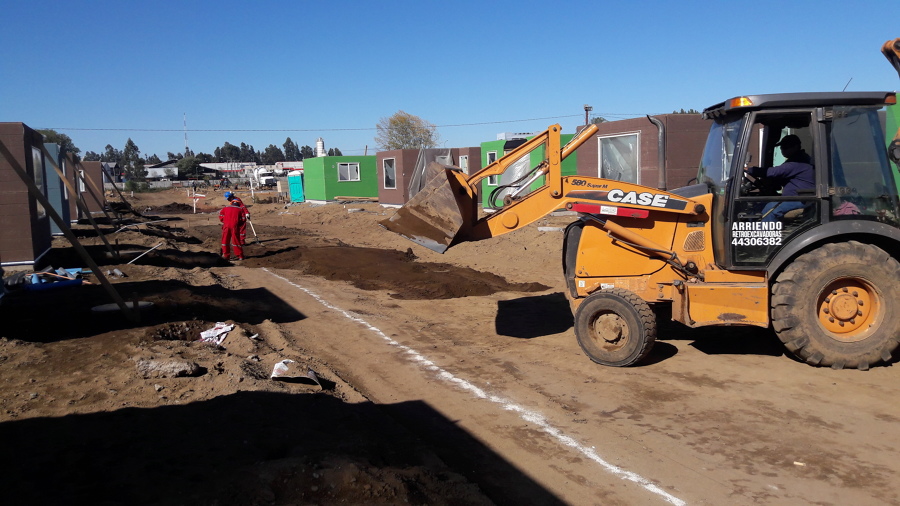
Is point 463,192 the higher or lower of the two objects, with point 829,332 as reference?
higher

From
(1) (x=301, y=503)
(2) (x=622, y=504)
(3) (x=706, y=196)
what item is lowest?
(2) (x=622, y=504)

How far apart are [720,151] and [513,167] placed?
16.4 meters

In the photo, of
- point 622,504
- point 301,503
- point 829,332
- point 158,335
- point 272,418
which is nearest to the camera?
point 301,503

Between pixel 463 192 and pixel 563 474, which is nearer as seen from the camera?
pixel 563 474

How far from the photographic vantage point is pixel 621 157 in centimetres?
1852

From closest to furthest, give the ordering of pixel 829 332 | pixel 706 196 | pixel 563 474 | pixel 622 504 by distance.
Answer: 1. pixel 622 504
2. pixel 563 474
3. pixel 829 332
4. pixel 706 196

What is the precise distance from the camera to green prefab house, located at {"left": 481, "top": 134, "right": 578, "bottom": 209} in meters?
23.2

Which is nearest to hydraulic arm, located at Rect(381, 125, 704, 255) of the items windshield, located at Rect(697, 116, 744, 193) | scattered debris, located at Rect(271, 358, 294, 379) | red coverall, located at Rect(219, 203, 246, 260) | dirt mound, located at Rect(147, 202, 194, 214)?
windshield, located at Rect(697, 116, 744, 193)

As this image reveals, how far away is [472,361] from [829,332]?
12.4 feet

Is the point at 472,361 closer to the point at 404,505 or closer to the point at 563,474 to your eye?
the point at 563,474

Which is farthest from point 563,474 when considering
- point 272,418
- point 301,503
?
point 272,418

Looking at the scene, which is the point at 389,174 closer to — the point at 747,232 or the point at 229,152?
the point at 747,232

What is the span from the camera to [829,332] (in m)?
6.84

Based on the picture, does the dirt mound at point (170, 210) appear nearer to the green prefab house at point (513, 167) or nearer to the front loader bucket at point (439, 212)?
the green prefab house at point (513, 167)
